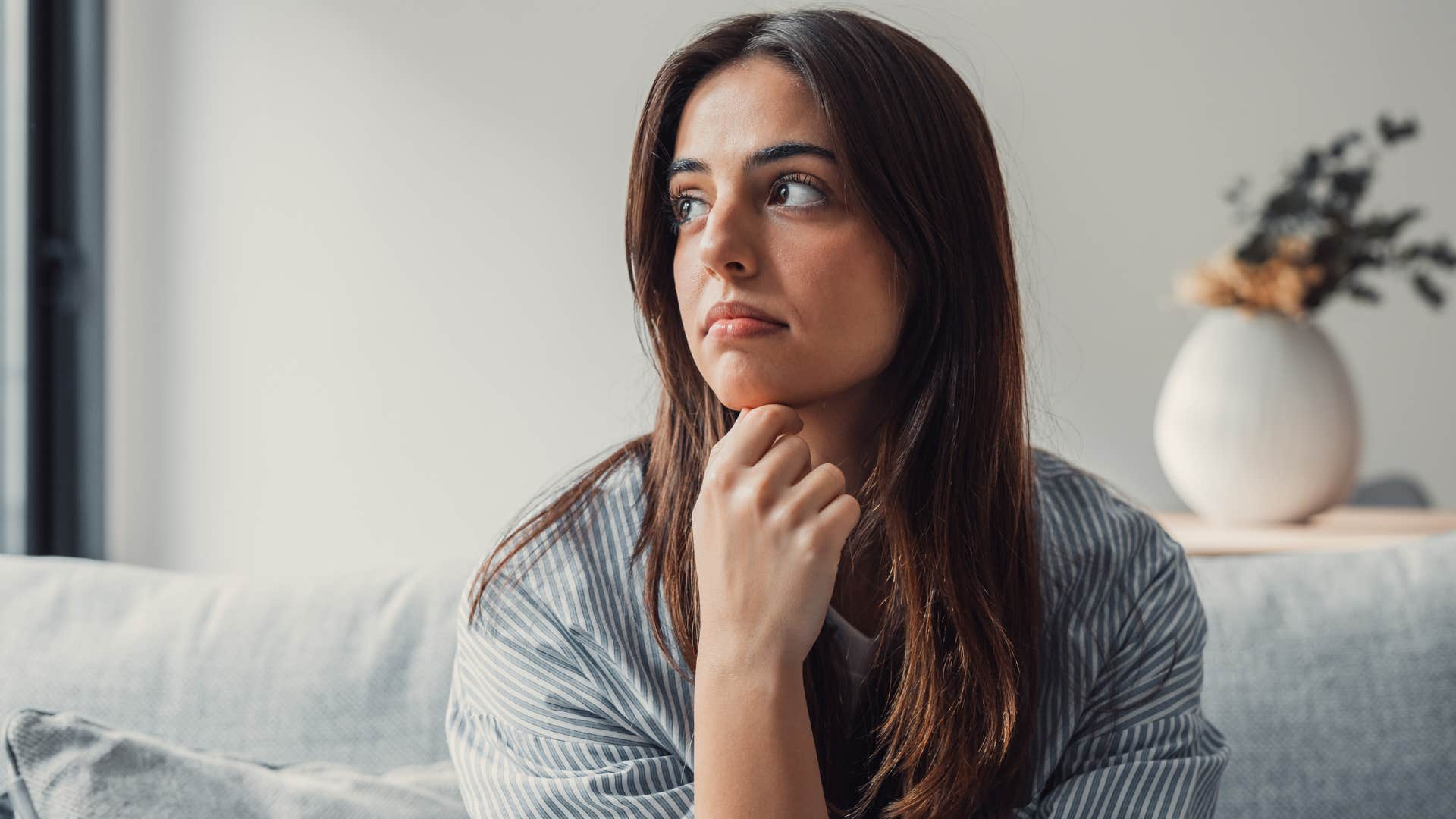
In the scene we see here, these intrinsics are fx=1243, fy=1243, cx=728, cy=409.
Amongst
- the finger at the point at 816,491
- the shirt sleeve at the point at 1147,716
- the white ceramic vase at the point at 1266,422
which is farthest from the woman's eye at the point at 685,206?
the white ceramic vase at the point at 1266,422

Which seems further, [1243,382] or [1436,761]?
[1243,382]

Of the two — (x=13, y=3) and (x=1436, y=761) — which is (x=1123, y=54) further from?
(x=13, y=3)

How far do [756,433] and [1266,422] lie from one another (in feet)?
4.20

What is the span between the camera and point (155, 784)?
86 centimetres

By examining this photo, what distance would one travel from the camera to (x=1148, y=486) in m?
2.49

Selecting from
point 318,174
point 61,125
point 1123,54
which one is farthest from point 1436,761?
A: point 61,125

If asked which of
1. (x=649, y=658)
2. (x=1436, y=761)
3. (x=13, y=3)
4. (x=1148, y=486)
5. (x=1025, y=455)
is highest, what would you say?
(x=13, y=3)

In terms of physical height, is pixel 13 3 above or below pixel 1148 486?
above

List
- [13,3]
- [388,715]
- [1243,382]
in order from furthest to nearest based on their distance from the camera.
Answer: [13,3], [1243,382], [388,715]

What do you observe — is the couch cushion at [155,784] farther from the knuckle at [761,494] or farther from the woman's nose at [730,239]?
the woman's nose at [730,239]

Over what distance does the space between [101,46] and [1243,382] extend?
7.20ft

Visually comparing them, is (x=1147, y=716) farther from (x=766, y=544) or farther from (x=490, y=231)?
(x=490, y=231)

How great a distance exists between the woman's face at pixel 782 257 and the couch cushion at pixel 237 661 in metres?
0.44

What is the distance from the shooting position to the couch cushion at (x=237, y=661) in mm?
1016
